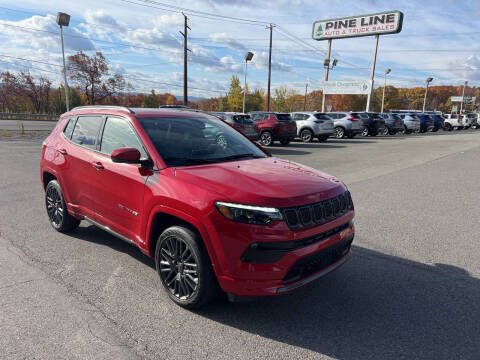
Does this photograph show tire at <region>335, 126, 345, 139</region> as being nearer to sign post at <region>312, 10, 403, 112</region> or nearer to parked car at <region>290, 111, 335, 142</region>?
parked car at <region>290, 111, 335, 142</region>

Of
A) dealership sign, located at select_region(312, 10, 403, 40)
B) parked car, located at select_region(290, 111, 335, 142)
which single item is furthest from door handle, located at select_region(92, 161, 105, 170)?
dealership sign, located at select_region(312, 10, 403, 40)

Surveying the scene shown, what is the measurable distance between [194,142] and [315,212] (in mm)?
1564

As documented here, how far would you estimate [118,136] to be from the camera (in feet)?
12.4

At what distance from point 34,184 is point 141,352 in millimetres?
6906

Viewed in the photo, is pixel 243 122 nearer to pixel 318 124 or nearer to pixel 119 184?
pixel 318 124

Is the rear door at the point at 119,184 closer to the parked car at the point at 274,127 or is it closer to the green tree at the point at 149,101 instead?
the parked car at the point at 274,127

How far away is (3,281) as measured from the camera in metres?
3.49

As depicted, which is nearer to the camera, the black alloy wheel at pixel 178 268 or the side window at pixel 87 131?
the black alloy wheel at pixel 178 268

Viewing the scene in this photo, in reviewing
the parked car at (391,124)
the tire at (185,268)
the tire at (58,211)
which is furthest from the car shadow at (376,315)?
the parked car at (391,124)

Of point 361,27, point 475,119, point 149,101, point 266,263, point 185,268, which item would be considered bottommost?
point 185,268

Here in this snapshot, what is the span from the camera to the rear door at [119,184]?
3.38 metres

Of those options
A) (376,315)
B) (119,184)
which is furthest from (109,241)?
(376,315)

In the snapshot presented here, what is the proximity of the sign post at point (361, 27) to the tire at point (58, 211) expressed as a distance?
41779 millimetres

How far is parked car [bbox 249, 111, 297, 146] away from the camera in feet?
57.2
